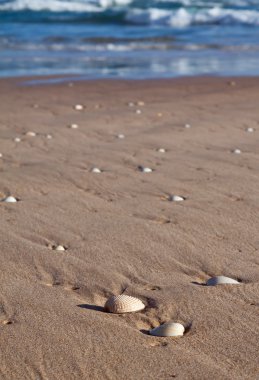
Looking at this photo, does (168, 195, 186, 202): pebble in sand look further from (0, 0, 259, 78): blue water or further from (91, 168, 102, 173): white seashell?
(0, 0, 259, 78): blue water

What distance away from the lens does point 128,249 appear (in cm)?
381

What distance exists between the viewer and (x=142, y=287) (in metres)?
3.31

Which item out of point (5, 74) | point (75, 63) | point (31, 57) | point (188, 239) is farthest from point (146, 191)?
point (31, 57)

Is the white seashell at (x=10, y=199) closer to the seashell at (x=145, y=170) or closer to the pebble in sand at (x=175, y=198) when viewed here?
the pebble in sand at (x=175, y=198)

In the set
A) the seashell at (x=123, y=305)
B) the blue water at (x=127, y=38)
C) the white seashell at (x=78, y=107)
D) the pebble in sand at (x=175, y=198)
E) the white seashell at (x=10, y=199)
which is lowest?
the blue water at (x=127, y=38)

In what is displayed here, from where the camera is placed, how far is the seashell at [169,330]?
276 centimetres

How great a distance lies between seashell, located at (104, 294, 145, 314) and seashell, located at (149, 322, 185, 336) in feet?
0.64

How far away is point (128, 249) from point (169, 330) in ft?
3.55

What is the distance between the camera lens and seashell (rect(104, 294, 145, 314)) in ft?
9.74

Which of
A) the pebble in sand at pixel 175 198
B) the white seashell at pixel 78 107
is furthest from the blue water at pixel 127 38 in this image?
the pebble in sand at pixel 175 198

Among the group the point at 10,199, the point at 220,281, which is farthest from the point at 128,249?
the point at 10,199

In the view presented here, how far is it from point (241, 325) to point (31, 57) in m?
14.1

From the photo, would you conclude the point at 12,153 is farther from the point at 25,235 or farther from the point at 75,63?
the point at 75,63

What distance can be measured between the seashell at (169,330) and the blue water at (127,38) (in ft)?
31.7
